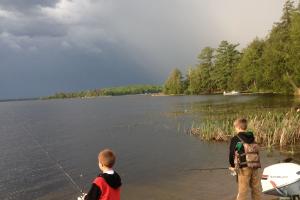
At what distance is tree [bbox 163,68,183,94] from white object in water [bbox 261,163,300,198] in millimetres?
146473

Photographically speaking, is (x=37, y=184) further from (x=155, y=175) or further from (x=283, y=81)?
(x=283, y=81)

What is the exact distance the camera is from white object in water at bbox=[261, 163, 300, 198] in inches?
333

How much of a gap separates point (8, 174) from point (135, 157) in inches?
292

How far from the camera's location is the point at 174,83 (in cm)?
16250

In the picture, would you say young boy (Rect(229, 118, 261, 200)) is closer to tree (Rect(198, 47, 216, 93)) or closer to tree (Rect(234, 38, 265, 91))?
tree (Rect(234, 38, 265, 91))

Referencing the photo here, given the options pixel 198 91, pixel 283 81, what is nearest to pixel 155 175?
pixel 283 81

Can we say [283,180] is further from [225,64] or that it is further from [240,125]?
[225,64]

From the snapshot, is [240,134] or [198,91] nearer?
[240,134]

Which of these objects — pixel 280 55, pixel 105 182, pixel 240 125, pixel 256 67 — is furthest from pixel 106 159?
pixel 256 67

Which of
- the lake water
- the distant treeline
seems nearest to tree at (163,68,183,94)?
the distant treeline

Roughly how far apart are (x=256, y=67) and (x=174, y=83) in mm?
68569

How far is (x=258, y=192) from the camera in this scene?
8625 millimetres

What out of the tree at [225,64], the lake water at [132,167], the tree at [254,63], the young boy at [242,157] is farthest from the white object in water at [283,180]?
the tree at [225,64]

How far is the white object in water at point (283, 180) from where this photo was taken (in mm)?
8461
